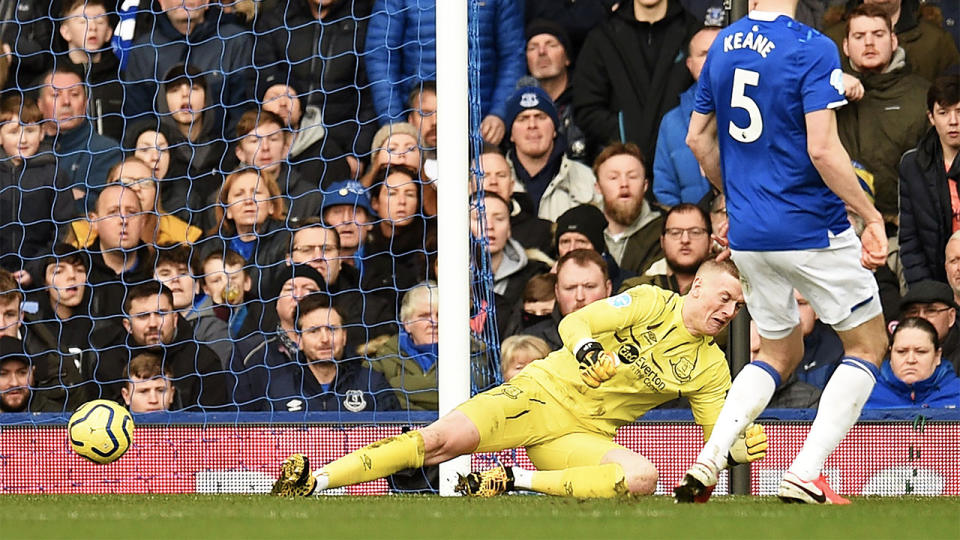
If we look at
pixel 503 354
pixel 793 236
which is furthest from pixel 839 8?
pixel 793 236

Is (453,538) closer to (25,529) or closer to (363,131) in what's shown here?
(25,529)

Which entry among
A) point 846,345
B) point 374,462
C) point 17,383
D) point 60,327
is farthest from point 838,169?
point 17,383

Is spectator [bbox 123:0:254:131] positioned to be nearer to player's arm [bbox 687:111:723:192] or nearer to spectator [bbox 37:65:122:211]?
spectator [bbox 37:65:122:211]

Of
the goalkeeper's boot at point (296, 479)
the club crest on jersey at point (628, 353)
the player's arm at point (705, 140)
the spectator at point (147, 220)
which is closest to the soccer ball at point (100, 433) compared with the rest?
the goalkeeper's boot at point (296, 479)

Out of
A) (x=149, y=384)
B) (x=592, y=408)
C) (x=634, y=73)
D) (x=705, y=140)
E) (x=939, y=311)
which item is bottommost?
(x=592, y=408)

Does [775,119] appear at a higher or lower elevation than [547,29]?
lower

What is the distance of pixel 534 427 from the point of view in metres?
5.75

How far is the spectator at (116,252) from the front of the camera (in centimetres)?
778

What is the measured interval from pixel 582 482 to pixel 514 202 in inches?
98.2

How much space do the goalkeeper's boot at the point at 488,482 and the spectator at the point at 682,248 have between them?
192 centimetres

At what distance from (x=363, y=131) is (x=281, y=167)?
0.47 metres

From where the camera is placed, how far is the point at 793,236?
4.82 metres

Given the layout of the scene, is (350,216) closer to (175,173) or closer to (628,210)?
(175,173)

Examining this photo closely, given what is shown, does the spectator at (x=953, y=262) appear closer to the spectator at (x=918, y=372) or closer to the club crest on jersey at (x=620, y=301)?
the spectator at (x=918, y=372)
